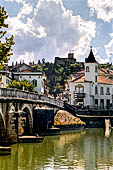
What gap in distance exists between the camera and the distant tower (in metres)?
95.6

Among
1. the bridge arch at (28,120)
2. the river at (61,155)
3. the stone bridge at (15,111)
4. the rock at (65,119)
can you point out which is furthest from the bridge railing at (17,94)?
the rock at (65,119)

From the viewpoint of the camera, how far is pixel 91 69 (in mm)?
96500

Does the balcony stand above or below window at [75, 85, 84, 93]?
below

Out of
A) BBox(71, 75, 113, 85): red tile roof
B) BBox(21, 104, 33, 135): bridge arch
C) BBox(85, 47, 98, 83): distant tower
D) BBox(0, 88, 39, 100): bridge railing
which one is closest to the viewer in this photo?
BBox(0, 88, 39, 100): bridge railing

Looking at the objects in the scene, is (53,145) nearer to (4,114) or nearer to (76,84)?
(4,114)

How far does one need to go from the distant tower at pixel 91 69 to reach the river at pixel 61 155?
3769 centimetres

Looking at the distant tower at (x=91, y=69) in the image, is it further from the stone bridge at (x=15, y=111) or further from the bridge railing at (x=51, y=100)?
the stone bridge at (x=15, y=111)

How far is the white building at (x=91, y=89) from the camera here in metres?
94.3

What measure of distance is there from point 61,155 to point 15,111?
8.85 metres

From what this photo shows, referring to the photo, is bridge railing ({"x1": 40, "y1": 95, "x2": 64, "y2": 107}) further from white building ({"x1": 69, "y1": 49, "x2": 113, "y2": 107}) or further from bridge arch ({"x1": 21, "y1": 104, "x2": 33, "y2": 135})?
white building ({"x1": 69, "y1": 49, "x2": 113, "y2": 107})

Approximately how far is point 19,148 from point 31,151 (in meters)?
1.63

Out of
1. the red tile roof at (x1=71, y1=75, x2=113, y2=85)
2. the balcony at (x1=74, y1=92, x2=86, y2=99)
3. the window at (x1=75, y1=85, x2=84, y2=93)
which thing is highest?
the red tile roof at (x1=71, y1=75, x2=113, y2=85)

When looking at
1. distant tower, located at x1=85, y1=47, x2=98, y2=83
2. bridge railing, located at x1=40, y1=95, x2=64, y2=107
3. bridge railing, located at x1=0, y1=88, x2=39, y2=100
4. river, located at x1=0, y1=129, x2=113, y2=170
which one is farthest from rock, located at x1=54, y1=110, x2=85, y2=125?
distant tower, located at x1=85, y1=47, x2=98, y2=83

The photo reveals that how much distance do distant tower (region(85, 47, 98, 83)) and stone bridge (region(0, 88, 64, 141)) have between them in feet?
108
